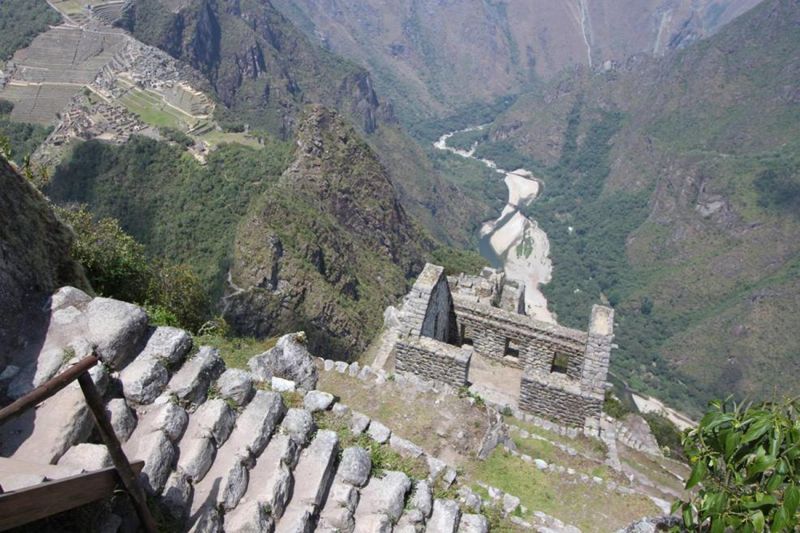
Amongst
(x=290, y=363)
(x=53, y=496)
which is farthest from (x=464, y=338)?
(x=53, y=496)

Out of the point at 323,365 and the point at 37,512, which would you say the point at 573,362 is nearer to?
the point at 323,365

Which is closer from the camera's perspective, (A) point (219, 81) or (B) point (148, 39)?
(B) point (148, 39)

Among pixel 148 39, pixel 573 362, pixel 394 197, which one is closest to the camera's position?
pixel 573 362

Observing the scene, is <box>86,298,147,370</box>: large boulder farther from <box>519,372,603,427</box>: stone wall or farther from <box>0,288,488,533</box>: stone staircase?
<box>519,372,603,427</box>: stone wall

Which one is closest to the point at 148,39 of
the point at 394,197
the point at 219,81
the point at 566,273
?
the point at 219,81

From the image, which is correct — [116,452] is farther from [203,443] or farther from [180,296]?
[180,296]

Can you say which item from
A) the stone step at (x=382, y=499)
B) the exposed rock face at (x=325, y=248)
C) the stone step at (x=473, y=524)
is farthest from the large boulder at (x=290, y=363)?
the exposed rock face at (x=325, y=248)
